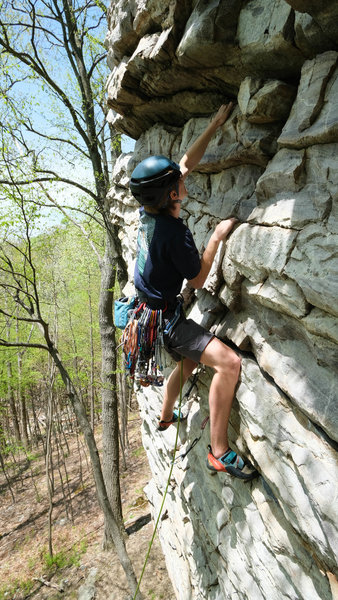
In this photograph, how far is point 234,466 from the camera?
2945 millimetres

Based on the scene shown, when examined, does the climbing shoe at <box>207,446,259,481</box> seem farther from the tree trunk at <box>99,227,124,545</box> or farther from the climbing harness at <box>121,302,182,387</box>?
the tree trunk at <box>99,227,124,545</box>

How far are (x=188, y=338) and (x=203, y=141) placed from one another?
2.02 meters

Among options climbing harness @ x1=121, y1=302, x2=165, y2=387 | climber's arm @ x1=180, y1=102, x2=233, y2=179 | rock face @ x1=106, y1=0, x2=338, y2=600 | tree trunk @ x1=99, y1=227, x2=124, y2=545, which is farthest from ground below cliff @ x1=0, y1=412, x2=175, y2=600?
climber's arm @ x1=180, y1=102, x2=233, y2=179

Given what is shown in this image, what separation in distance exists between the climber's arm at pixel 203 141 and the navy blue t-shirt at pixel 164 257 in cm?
73

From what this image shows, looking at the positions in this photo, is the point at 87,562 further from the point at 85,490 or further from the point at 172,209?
the point at 172,209

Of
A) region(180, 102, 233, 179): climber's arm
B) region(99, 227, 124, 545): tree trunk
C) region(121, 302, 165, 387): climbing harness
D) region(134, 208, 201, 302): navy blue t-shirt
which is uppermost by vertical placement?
region(180, 102, 233, 179): climber's arm

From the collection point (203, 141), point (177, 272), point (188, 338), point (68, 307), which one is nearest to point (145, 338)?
point (188, 338)

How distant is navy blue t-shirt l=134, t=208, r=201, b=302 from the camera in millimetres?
2896

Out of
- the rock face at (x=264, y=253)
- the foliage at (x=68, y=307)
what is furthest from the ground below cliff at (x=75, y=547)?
the foliage at (x=68, y=307)

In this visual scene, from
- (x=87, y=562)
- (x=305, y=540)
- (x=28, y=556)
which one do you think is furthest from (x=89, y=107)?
(x=28, y=556)

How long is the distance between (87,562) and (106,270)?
7478 millimetres

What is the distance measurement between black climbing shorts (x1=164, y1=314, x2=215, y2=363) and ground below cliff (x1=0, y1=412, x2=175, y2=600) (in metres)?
6.10

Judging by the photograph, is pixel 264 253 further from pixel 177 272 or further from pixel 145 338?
pixel 145 338

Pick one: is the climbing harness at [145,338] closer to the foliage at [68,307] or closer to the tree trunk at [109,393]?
the tree trunk at [109,393]
